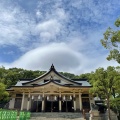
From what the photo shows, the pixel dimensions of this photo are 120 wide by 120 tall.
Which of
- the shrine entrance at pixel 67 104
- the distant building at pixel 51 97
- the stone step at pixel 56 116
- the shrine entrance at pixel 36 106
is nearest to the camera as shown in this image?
the stone step at pixel 56 116

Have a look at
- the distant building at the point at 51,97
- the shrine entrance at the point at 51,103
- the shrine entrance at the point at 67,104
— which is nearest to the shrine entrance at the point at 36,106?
the distant building at the point at 51,97

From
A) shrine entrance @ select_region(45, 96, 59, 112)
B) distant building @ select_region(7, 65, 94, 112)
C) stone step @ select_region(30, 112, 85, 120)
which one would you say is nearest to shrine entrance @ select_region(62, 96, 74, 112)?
distant building @ select_region(7, 65, 94, 112)

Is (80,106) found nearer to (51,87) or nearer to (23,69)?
(51,87)

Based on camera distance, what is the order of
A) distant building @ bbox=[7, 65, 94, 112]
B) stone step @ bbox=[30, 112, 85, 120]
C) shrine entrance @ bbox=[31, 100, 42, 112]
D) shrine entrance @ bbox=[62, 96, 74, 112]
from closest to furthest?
stone step @ bbox=[30, 112, 85, 120] < shrine entrance @ bbox=[31, 100, 42, 112] < distant building @ bbox=[7, 65, 94, 112] < shrine entrance @ bbox=[62, 96, 74, 112]

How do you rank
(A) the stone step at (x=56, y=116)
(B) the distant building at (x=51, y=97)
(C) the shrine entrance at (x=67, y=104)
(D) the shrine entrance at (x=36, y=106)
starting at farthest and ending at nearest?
(C) the shrine entrance at (x=67, y=104) < (B) the distant building at (x=51, y=97) < (D) the shrine entrance at (x=36, y=106) < (A) the stone step at (x=56, y=116)

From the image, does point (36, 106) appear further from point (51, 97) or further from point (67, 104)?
point (67, 104)

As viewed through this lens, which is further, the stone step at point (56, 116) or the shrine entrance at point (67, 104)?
the shrine entrance at point (67, 104)

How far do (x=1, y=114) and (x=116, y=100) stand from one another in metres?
15.6

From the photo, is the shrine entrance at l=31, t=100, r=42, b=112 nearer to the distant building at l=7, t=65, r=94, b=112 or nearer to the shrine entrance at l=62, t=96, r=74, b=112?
the distant building at l=7, t=65, r=94, b=112

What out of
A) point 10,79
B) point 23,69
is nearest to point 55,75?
point 10,79

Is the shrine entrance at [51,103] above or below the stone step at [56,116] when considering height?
above

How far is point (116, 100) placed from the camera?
18.3 metres

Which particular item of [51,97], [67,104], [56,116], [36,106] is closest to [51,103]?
[51,97]

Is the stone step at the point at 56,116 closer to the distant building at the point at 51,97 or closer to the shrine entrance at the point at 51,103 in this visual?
the shrine entrance at the point at 51,103
